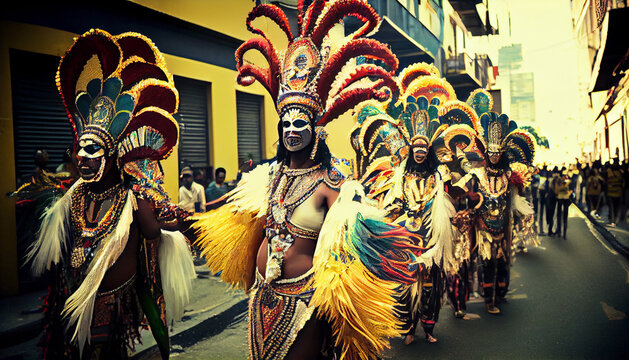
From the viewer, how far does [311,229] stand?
11.0ft

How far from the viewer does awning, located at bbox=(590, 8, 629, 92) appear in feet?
45.9

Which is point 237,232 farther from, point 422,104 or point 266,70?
point 422,104

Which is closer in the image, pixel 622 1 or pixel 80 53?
pixel 80 53

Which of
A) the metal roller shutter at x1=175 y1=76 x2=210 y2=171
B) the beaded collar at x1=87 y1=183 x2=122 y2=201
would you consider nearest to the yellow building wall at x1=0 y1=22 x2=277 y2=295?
the metal roller shutter at x1=175 y1=76 x2=210 y2=171

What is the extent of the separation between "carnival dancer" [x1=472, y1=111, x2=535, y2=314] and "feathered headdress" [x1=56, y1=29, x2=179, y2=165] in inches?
196

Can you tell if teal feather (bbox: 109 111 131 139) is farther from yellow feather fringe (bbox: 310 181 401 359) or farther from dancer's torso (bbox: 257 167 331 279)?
yellow feather fringe (bbox: 310 181 401 359)

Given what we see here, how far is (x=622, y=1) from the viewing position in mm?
14211

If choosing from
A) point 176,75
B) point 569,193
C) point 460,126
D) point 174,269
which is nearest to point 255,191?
point 174,269

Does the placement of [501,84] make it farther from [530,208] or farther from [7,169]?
[7,169]

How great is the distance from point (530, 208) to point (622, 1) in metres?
9.63

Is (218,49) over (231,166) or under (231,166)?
over

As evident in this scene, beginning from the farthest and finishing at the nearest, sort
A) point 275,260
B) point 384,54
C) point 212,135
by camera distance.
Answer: point 212,135 → point 384,54 → point 275,260

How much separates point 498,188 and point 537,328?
6.70ft

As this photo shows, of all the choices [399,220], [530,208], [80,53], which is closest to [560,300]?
[530,208]
